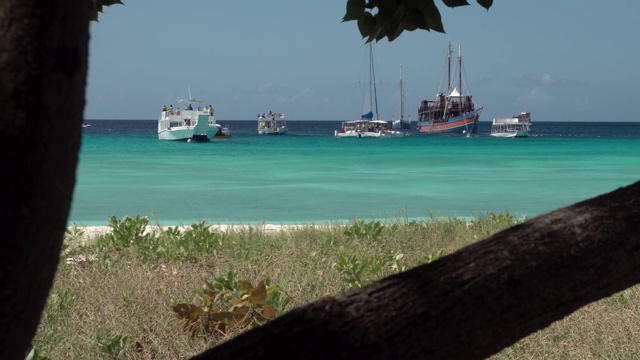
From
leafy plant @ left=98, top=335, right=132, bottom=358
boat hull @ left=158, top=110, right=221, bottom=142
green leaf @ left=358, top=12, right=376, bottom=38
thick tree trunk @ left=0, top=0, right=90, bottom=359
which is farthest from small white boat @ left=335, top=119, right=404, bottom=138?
Result: thick tree trunk @ left=0, top=0, right=90, bottom=359

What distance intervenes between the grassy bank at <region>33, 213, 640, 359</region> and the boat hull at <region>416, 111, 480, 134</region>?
7118cm

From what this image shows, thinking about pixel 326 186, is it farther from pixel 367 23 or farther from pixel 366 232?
pixel 367 23

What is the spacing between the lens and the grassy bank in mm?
4309

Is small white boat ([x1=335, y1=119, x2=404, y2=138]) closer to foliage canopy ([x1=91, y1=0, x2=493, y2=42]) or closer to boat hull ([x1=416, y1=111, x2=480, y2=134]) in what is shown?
boat hull ([x1=416, y1=111, x2=480, y2=134])

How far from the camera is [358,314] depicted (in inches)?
56.0

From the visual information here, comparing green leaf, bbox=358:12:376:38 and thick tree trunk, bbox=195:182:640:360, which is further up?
green leaf, bbox=358:12:376:38

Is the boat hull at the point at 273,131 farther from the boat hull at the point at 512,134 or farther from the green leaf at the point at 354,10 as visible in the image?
the green leaf at the point at 354,10

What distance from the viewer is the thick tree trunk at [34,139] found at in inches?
45.6

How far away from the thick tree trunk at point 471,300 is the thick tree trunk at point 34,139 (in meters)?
0.36

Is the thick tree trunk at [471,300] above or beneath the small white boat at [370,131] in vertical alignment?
above

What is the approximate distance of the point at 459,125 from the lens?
258 feet

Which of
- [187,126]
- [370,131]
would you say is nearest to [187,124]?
[187,126]

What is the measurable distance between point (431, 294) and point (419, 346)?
0.09 meters

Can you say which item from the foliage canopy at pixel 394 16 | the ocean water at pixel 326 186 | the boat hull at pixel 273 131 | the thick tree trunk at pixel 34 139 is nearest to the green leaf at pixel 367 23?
the foliage canopy at pixel 394 16
